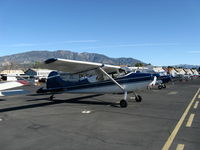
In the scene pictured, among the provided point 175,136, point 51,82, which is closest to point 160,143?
point 175,136

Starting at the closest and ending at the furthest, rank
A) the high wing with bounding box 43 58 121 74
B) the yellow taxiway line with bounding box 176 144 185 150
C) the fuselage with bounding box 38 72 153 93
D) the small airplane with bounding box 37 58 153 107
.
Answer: the yellow taxiway line with bounding box 176 144 185 150
the high wing with bounding box 43 58 121 74
the small airplane with bounding box 37 58 153 107
the fuselage with bounding box 38 72 153 93

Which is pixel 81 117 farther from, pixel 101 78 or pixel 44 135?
pixel 101 78

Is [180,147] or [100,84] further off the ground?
[100,84]

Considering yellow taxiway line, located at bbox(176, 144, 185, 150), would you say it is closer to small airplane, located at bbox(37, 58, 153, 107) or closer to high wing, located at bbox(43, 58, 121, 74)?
small airplane, located at bbox(37, 58, 153, 107)

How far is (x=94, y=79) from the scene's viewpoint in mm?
12133

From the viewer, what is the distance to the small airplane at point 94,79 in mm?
11095

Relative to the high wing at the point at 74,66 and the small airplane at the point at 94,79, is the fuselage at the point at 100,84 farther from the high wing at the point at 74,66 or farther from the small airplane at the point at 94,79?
the high wing at the point at 74,66

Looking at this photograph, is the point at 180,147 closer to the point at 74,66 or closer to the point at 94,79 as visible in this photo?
the point at 74,66

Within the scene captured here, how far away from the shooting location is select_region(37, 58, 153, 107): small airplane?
11.1 metres

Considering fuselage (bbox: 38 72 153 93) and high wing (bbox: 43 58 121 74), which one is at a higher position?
high wing (bbox: 43 58 121 74)

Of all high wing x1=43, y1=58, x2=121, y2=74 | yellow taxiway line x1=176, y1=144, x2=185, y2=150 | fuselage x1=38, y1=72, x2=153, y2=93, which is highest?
high wing x1=43, y1=58, x2=121, y2=74

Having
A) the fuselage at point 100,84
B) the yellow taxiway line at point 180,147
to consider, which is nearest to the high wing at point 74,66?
the fuselage at point 100,84

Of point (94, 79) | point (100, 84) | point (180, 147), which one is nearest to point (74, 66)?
point (94, 79)

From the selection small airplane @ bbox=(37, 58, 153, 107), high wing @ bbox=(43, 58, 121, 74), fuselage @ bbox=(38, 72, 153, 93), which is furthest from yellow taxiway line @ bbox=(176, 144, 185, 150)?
fuselage @ bbox=(38, 72, 153, 93)
